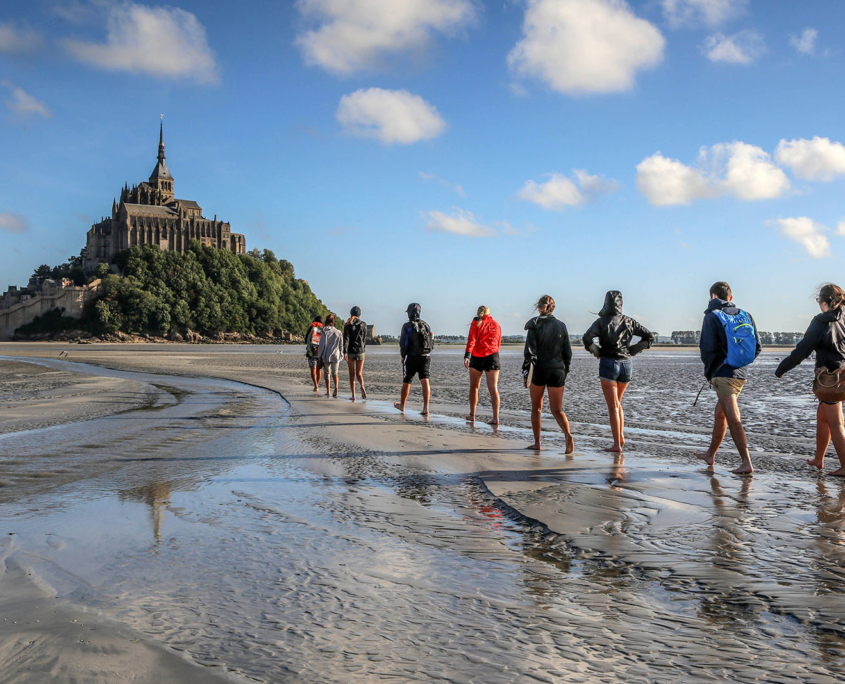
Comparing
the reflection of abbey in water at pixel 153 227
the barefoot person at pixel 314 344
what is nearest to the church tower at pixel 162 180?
the reflection of abbey in water at pixel 153 227

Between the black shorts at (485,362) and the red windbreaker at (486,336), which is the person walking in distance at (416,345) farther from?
the red windbreaker at (486,336)

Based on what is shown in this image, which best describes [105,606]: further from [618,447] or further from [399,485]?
[618,447]

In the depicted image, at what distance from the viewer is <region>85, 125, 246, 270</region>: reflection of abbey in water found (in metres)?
130

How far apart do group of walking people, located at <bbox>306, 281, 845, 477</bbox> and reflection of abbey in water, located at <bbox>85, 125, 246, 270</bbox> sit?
13510cm

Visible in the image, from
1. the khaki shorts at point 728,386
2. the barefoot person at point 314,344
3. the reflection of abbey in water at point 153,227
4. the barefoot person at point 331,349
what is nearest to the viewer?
the khaki shorts at point 728,386

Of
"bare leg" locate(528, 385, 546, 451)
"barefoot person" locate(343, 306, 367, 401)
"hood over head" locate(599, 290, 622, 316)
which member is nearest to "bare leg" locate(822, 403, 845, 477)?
"hood over head" locate(599, 290, 622, 316)

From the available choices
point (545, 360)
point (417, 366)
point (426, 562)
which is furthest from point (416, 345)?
point (426, 562)

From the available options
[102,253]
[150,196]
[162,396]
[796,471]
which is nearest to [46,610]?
[796,471]

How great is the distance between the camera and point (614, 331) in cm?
769

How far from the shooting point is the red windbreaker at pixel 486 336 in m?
10.5

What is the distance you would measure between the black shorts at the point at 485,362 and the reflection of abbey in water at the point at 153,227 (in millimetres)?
133445

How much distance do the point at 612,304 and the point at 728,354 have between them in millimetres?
1586

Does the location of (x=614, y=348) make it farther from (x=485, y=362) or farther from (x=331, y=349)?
(x=331, y=349)

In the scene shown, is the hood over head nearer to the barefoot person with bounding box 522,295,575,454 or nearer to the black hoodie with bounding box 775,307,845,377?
the barefoot person with bounding box 522,295,575,454
